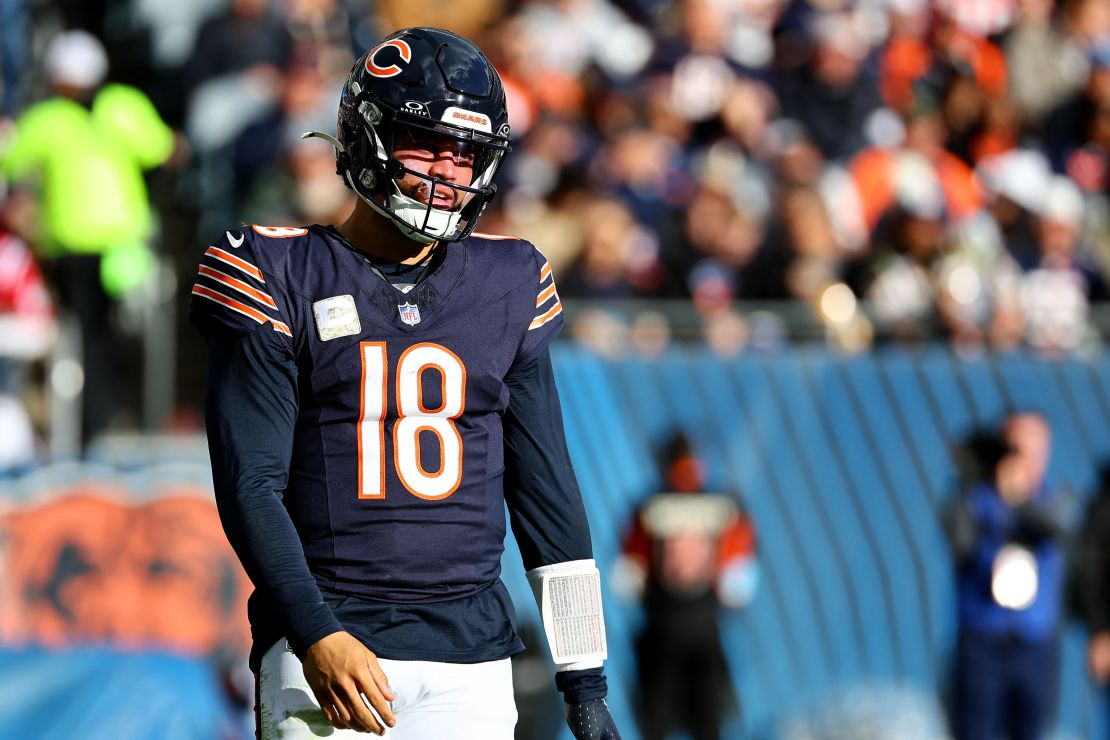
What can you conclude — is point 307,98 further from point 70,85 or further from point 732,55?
point 732,55

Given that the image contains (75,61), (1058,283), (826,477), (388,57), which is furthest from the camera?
(1058,283)

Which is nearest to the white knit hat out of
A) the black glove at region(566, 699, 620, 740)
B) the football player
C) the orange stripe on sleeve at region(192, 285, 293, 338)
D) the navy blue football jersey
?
the football player

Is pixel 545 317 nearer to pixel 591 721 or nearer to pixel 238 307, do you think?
pixel 238 307

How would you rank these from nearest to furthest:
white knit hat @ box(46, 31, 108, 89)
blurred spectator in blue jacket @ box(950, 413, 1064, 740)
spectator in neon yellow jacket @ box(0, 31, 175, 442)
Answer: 1. blurred spectator in blue jacket @ box(950, 413, 1064, 740)
2. spectator in neon yellow jacket @ box(0, 31, 175, 442)
3. white knit hat @ box(46, 31, 108, 89)

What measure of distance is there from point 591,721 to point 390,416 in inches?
30.5

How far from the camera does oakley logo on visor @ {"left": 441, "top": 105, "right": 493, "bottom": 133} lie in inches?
135

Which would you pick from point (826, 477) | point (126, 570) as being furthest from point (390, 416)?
point (826, 477)

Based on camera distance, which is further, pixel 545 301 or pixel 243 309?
pixel 545 301

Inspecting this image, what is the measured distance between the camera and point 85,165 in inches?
359

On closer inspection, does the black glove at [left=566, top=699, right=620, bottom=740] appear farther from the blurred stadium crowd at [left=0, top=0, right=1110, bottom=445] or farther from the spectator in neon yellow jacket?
the spectator in neon yellow jacket

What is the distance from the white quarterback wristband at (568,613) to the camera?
11.9ft

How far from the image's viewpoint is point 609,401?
849 centimetres

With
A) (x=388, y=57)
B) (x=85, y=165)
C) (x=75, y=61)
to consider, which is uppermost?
(x=75, y=61)

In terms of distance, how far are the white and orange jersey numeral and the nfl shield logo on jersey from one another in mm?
56
